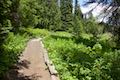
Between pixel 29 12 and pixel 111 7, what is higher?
pixel 111 7

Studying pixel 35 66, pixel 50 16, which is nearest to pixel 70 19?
pixel 50 16

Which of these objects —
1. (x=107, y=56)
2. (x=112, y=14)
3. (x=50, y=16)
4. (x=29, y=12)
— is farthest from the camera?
(x=50, y=16)

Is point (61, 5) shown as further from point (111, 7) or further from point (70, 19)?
point (111, 7)

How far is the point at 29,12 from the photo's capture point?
45000 mm

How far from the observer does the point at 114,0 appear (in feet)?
38.6

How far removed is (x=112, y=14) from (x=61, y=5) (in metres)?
78.7

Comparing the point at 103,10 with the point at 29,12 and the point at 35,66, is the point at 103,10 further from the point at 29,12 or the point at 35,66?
the point at 29,12

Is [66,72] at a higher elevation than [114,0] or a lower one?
lower

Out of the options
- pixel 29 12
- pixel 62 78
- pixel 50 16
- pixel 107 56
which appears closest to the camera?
pixel 62 78

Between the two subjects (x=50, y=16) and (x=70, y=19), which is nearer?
(x=50, y=16)

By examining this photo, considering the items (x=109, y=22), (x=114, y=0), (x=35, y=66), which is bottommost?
(x=35, y=66)

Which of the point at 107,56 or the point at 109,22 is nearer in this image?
the point at 109,22

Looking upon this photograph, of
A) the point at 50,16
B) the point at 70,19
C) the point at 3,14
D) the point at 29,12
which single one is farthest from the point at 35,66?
the point at 70,19

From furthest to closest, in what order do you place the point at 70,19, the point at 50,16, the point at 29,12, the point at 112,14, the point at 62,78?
the point at 70,19 < the point at 50,16 < the point at 29,12 < the point at 112,14 < the point at 62,78
